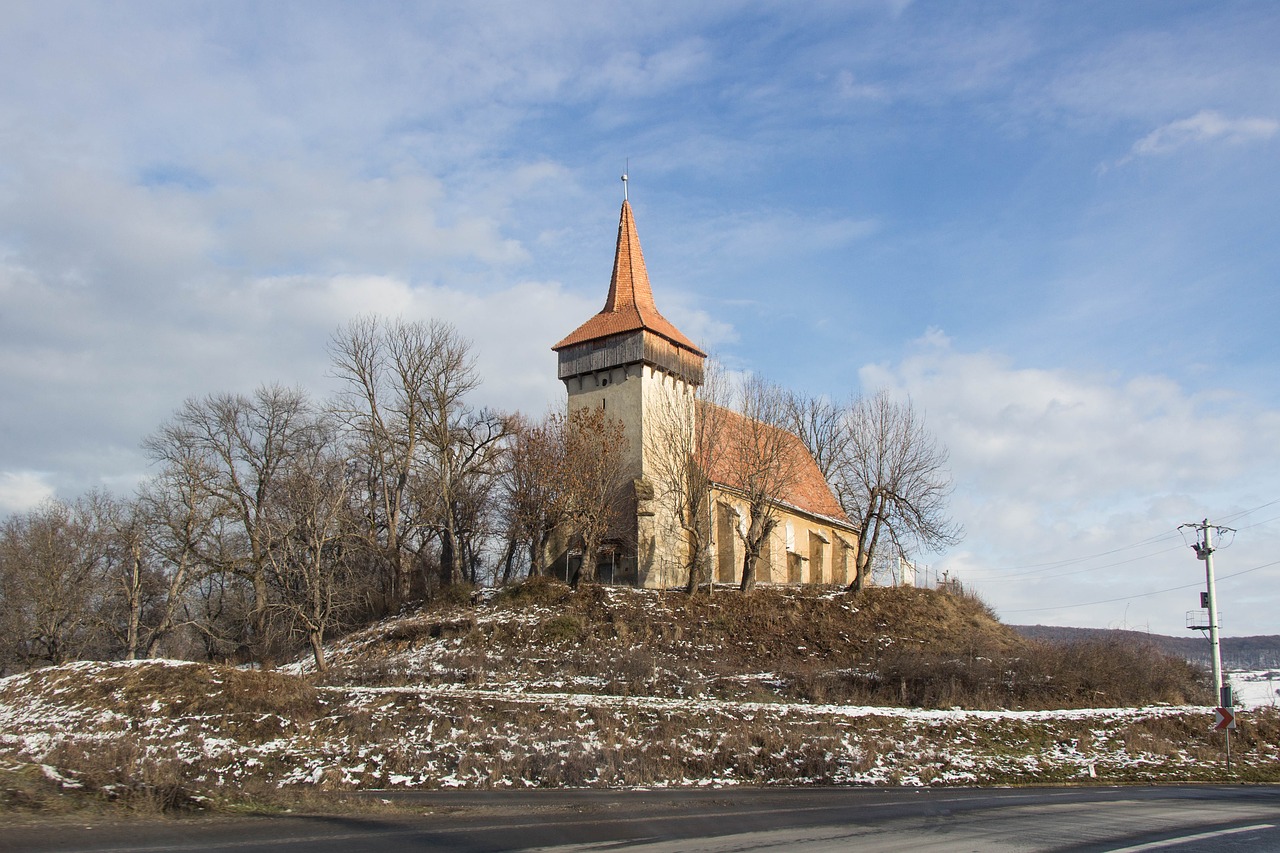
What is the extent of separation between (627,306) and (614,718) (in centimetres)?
2858

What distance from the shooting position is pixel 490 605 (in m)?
39.2

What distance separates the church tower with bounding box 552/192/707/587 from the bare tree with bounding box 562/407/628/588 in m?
0.68

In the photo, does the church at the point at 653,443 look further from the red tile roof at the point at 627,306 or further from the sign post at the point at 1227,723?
the sign post at the point at 1227,723

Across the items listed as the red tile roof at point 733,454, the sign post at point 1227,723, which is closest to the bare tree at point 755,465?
the red tile roof at point 733,454

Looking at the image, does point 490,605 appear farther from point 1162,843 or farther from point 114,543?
point 1162,843

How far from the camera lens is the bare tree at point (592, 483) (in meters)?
40.8

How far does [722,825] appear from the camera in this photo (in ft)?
42.3

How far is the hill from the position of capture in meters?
17.7

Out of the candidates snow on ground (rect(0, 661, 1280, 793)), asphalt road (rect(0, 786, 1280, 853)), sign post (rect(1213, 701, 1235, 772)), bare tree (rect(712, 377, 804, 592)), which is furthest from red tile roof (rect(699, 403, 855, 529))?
asphalt road (rect(0, 786, 1280, 853))

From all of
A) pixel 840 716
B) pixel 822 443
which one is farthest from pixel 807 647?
pixel 822 443

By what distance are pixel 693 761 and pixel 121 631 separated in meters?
33.1

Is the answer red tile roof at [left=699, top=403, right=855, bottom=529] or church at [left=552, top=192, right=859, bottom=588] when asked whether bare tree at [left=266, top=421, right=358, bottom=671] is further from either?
red tile roof at [left=699, top=403, right=855, bottom=529]

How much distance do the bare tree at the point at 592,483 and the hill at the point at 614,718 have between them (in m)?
6.17

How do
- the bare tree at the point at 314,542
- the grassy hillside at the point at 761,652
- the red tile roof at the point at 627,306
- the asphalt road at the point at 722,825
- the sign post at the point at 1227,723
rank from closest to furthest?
the asphalt road at the point at 722,825 → the sign post at the point at 1227,723 → the grassy hillside at the point at 761,652 → the bare tree at the point at 314,542 → the red tile roof at the point at 627,306
